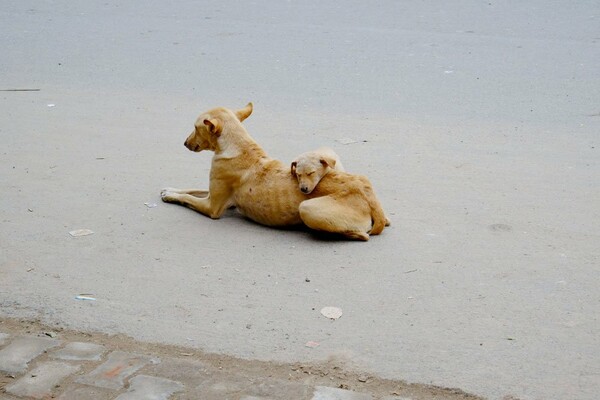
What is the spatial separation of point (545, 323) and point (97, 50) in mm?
8142

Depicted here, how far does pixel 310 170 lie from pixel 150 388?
2231 mm

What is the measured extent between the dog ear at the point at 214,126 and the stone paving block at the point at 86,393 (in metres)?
2.64

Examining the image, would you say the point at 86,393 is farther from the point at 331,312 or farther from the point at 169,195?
the point at 169,195

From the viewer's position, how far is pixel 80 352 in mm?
4438

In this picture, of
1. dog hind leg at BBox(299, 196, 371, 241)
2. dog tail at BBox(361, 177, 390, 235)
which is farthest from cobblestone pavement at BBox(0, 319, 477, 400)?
dog tail at BBox(361, 177, 390, 235)

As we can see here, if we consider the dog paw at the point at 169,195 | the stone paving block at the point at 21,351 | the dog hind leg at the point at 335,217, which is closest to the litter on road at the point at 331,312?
the dog hind leg at the point at 335,217

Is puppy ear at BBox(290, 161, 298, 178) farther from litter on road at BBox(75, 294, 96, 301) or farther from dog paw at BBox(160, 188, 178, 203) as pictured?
litter on road at BBox(75, 294, 96, 301)

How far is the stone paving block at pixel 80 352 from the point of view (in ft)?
14.4

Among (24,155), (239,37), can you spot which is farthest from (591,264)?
(239,37)

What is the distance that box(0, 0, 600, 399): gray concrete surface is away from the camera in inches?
183

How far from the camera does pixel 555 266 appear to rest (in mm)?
5453

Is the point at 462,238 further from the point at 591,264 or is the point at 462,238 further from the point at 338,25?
the point at 338,25

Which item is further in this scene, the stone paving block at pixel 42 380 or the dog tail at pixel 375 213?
the dog tail at pixel 375 213

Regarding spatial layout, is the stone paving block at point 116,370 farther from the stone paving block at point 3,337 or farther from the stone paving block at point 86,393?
the stone paving block at point 3,337
